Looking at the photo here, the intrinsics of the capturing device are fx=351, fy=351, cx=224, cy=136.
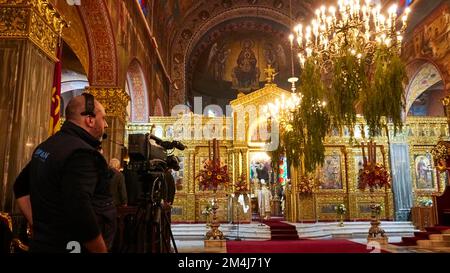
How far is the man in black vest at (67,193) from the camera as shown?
5.83 feet

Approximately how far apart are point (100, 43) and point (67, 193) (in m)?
9.40

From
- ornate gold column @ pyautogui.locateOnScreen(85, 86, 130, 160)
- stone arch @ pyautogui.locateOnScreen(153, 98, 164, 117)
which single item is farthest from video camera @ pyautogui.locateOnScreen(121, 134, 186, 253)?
stone arch @ pyautogui.locateOnScreen(153, 98, 164, 117)

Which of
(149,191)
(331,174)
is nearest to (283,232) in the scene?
(331,174)

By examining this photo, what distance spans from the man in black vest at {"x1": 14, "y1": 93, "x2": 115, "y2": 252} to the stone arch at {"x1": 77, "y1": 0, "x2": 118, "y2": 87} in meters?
8.64

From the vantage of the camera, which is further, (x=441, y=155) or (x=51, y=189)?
(x=441, y=155)

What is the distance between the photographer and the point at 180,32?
2205 centimetres

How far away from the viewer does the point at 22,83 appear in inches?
181

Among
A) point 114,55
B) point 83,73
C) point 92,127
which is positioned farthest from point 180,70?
point 92,127

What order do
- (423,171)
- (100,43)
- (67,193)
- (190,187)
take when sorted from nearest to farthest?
(67,193) < (100,43) < (190,187) < (423,171)

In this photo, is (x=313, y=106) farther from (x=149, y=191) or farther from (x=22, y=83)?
(x=22, y=83)

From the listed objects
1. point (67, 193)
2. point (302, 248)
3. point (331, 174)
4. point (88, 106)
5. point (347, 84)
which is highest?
point (347, 84)

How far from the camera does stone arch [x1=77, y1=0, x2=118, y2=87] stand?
379 inches

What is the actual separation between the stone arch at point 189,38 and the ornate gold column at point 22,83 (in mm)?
16370

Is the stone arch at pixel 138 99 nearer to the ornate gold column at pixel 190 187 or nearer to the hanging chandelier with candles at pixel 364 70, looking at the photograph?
the ornate gold column at pixel 190 187
